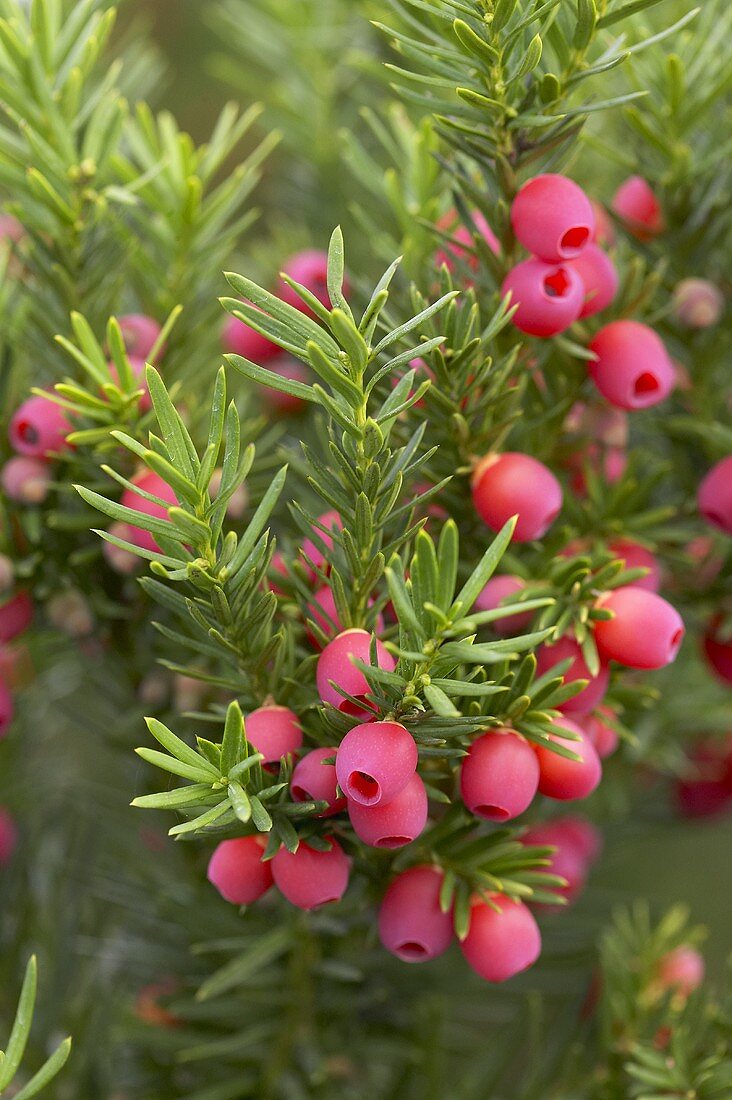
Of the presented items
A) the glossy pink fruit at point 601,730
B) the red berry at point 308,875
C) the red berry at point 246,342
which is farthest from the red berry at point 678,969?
the red berry at point 246,342

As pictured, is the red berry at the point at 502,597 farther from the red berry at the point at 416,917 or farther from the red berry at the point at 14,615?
the red berry at the point at 14,615

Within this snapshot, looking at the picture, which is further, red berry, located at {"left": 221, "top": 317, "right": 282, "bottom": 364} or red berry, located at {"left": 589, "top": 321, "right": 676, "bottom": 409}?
red berry, located at {"left": 221, "top": 317, "right": 282, "bottom": 364}

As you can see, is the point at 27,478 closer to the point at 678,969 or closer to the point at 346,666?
the point at 346,666

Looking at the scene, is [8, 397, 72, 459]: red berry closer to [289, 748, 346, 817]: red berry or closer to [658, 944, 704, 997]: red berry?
[289, 748, 346, 817]: red berry

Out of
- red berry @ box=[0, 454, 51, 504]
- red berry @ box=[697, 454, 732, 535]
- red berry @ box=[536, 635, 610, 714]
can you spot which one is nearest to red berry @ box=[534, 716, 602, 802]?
red berry @ box=[536, 635, 610, 714]

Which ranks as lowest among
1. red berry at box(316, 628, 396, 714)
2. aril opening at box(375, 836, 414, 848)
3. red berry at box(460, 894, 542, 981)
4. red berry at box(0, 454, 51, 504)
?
red berry at box(460, 894, 542, 981)

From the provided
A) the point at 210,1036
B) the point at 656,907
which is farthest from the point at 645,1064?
the point at 656,907

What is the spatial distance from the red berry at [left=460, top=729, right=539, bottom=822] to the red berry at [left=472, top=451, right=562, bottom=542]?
9cm

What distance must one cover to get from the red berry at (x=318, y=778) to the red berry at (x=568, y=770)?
0.08 meters

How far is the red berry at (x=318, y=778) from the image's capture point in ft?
1.20

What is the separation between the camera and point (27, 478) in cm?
48

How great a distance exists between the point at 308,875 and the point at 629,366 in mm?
248

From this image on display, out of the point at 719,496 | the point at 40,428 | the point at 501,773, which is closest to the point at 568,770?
the point at 501,773

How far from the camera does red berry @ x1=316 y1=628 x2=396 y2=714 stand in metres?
0.35
